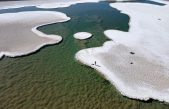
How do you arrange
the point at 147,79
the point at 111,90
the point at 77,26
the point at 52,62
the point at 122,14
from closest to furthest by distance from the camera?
the point at 111,90
the point at 147,79
the point at 52,62
the point at 77,26
the point at 122,14

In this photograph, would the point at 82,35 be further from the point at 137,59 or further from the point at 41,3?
the point at 41,3

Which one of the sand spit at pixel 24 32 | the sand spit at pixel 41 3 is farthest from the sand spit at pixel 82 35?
the sand spit at pixel 41 3

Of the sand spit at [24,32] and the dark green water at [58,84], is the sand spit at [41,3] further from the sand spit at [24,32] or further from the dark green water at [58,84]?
the dark green water at [58,84]

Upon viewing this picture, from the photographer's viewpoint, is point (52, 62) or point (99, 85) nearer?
point (99, 85)

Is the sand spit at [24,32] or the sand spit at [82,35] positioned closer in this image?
the sand spit at [24,32]

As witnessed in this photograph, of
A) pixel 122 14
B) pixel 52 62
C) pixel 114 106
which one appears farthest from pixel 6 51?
pixel 122 14

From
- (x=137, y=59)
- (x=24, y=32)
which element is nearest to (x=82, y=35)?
(x=24, y=32)

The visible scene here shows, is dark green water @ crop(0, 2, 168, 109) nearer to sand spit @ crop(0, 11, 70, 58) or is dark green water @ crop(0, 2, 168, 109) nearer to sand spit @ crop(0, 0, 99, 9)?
sand spit @ crop(0, 11, 70, 58)

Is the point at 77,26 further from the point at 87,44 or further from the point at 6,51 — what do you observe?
the point at 6,51
